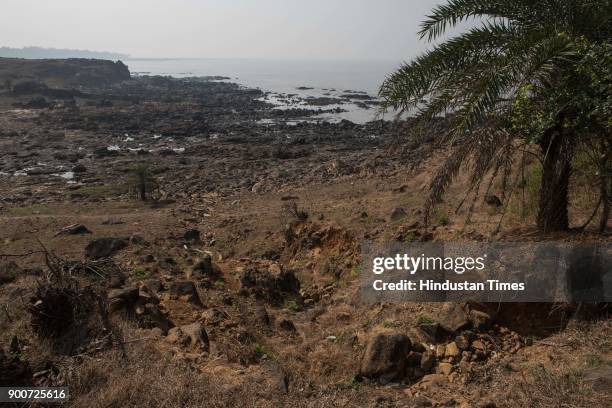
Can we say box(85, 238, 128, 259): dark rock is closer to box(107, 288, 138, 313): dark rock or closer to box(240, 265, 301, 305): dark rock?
box(240, 265, 301, 305): dark rock

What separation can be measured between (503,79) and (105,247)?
9.60m

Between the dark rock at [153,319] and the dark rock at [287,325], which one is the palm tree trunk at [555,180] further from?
the dark rock at [153,319]

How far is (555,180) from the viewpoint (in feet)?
18.9

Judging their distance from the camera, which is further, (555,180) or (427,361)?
(555,180)

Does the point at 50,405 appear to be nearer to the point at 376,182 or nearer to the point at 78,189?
the point at 376,182

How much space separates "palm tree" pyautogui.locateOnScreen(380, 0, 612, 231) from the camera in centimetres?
505

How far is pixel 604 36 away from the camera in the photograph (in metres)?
5.48

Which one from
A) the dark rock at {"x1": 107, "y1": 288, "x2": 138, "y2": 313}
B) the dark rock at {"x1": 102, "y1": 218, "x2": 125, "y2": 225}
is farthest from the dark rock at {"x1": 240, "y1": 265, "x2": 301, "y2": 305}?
the dark rock at {"x1": 102, "y1": 218, "x2": 125, "y2": 225}

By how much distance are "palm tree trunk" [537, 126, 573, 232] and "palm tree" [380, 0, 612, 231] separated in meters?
0.01

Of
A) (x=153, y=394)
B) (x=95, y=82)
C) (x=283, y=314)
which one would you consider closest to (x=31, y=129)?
(x=283, y=314)

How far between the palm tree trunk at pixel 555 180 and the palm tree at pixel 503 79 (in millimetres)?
13

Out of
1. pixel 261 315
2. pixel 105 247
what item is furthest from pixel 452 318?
pixel 105 247

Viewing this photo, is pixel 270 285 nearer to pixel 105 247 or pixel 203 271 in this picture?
pixel 203 271

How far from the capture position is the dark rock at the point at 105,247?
10.4 meters
